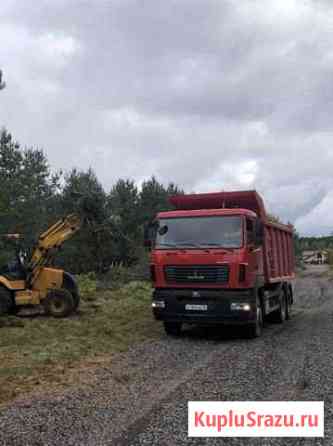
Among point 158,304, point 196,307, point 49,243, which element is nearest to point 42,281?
point 49,243

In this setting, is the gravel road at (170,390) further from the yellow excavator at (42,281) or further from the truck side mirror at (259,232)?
the yellow excavator at (42,281)

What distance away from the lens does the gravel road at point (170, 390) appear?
18.5 ft

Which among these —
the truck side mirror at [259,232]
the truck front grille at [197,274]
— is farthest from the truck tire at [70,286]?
the truck side mirror at [259,232]

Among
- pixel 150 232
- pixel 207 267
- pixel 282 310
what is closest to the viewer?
pixel 207 267

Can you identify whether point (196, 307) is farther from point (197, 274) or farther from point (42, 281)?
point (42, 281)

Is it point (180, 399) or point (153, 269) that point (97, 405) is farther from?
point (153, 269)

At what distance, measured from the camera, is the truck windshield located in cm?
1150

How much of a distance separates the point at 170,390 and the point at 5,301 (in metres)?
8.76

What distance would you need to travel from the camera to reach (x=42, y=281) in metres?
15.4

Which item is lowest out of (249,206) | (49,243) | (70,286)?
(70,286)

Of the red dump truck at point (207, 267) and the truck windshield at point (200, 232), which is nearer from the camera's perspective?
the red dump truck at point (207, 267)

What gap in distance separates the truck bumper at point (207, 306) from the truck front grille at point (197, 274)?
235 mm

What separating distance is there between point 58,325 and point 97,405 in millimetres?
7215

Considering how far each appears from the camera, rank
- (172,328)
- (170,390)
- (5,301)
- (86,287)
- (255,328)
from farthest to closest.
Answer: (86,287) → (5,301) → (172,328) → (255,328) → (170,390)
